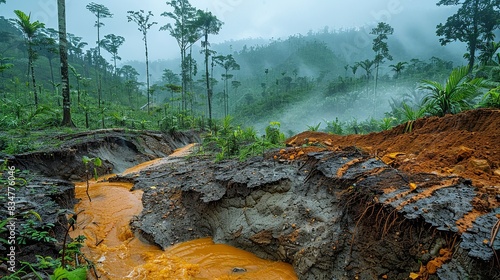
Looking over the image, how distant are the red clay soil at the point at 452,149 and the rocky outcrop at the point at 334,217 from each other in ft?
0.69

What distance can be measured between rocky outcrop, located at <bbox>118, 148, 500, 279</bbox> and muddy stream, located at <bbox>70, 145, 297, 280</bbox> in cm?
20

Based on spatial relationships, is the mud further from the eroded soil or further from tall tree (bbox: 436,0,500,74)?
tall tree (bbox: 436,0,500,74)

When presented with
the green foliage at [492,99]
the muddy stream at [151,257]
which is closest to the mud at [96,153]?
the muddy stream at [151,257]

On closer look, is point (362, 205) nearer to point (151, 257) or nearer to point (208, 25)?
point (151, 257)

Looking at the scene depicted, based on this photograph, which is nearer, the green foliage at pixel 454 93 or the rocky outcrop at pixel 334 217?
the rocky outcrop at pixel 334 217

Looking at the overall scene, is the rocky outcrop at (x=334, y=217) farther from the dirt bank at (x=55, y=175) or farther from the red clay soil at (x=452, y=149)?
the dirt bank at (x=55, y=175)

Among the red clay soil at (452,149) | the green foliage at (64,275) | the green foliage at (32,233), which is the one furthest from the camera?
the green foliage at (32,233)

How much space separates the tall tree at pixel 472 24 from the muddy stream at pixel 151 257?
1167 inches

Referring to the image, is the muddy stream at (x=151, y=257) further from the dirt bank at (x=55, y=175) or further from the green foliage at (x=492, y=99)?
the green foliage at (x=492, y=99)

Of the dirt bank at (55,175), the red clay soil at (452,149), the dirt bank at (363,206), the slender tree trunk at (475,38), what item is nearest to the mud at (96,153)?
the dirt bank at (55,175)

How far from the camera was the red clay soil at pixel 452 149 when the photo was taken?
291cm

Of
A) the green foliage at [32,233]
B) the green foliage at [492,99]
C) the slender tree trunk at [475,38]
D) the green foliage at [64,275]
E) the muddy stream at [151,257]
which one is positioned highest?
the slender tree trunk at [475,38]

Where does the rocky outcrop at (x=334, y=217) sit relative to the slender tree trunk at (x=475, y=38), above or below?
below

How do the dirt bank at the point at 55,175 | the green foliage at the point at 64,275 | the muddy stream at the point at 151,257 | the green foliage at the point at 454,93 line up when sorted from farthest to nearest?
the green foliage at the point at 454,93
the muddy stream at the point at 151,257
the dirt bank at the point at 55,175
the green foliage at the point at 64,275
